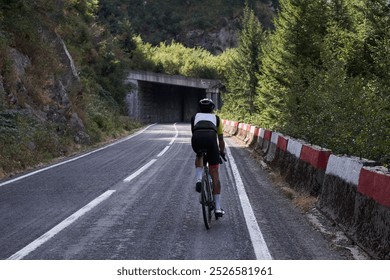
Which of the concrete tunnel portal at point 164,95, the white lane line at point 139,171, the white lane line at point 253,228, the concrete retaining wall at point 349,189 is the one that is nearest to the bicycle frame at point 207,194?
the white lane line at point 253,228

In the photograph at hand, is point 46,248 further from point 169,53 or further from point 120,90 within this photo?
point 169,53

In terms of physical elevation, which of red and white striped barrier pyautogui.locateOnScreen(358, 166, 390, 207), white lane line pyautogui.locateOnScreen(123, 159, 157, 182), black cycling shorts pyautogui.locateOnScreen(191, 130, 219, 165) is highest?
black cycling shorts pyautogui.locateOnScreen(191, 130, 219, 165)

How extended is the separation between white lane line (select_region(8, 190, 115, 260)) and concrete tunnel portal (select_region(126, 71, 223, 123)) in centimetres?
4166

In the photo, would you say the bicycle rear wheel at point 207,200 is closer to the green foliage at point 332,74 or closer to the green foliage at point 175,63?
the green foliage at point 332,74

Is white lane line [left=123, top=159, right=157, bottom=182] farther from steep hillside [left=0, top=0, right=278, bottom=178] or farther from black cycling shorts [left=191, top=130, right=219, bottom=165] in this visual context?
black cycling shorts [left=191, top=130, right=219, bottom=165]

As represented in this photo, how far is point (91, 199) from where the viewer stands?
9.59m

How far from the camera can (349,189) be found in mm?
7371

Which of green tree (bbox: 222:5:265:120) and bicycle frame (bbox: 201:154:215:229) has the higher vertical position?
green tree (bbox: 222:5:265:120)

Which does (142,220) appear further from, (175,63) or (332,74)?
(175,63)

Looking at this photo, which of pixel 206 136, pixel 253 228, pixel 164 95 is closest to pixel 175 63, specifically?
pixel 164 95

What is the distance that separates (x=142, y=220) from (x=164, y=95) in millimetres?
63976

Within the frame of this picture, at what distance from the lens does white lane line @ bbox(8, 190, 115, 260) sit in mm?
5840

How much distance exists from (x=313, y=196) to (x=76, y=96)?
57.4ft

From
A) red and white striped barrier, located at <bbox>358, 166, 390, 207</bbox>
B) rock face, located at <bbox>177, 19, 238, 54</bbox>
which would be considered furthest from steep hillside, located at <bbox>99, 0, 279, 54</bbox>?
red and white striped barrier, located at <bbox>358, 166, 390, 207</bbox>
